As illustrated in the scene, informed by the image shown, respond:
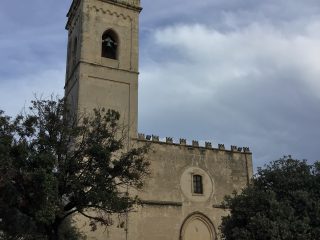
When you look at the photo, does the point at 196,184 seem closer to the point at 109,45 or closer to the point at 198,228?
the point at 198,228

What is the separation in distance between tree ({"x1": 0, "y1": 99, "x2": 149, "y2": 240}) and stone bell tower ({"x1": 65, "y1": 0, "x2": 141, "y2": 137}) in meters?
10.1

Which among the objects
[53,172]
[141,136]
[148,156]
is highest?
[141,136]

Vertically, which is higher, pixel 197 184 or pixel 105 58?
pixel 105 58

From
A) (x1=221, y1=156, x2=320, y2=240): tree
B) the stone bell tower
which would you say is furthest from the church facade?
(x1=221, y1=156, x2=320, y2=240): tree

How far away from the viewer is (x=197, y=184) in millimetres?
29406

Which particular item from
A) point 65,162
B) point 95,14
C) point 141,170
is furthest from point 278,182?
point 95,14

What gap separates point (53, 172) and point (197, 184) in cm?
1489

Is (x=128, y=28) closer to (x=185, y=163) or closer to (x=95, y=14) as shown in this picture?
(x=95, y=14)

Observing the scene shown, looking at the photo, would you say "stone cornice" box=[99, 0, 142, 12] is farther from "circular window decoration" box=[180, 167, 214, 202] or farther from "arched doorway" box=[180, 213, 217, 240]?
"arched doorway" box=[180, 213, 217, 240]

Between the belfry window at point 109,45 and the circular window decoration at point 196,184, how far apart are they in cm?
928

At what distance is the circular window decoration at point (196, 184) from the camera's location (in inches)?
1139

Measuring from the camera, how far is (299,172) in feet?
62.6

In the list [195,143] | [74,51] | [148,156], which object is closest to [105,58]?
[74,51]

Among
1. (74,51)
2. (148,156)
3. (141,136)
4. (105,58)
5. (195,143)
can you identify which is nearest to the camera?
(148,156)
